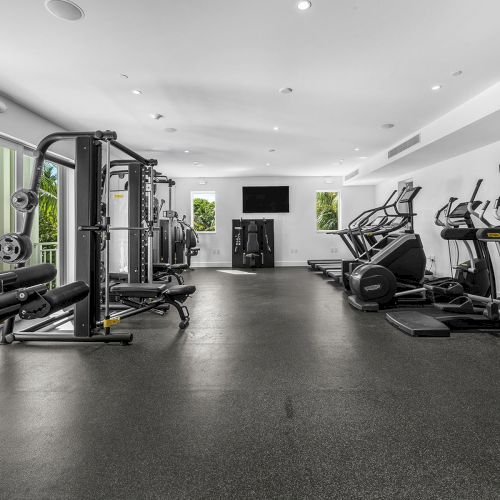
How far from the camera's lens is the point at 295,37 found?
2.88 meters

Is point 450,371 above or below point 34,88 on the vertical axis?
below

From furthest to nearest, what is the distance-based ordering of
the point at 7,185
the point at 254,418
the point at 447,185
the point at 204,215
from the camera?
the point at 204,215 < the point at 447,185 < the point at 7,185 < the point at 254,418

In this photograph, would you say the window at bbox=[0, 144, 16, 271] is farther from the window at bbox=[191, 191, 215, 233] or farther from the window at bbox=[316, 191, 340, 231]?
the window at bbox=[316, 191, 340, 231]

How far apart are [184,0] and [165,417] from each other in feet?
9.10

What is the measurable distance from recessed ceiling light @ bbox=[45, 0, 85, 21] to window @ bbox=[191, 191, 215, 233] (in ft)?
24.6

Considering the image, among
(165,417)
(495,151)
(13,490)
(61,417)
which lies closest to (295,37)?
(165,417)

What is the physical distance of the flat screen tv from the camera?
986 cm

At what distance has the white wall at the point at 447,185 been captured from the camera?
5.16 m

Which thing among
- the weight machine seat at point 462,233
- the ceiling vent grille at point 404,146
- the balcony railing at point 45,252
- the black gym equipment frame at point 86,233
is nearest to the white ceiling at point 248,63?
the ceiling vent grille at point 404,146

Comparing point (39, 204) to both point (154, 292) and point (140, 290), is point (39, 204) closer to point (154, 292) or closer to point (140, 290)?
point (140, 290)

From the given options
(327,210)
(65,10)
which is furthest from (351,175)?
(65,10)

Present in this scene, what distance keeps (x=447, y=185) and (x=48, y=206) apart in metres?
7.00

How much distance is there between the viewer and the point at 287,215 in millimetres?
9938

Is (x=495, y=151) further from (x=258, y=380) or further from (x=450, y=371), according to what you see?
(x=258, y=380)
